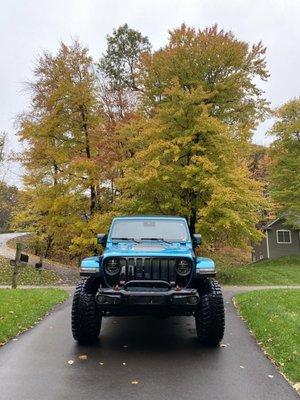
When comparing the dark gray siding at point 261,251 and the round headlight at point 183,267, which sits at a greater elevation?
the dark gray siding at point 261,251

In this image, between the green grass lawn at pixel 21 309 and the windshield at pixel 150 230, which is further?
the windshield at pixel 150 230

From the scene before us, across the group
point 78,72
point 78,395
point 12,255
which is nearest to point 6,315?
point 78,395

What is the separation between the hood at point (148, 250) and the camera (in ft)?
23.6

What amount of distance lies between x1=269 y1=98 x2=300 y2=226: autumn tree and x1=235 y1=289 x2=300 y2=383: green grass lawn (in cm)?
1980

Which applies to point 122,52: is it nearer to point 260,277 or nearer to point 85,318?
point 260,277

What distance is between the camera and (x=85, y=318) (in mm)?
7160

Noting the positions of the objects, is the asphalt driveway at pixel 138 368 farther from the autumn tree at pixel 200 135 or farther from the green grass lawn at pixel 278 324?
the autumn tree at pixel 200 135

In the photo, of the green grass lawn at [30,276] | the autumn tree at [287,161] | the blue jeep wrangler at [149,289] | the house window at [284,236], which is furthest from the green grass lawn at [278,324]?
the house window at [284,236]

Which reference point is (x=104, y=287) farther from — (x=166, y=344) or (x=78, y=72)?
(x=78, y=72)

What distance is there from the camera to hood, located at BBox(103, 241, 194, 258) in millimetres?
7199

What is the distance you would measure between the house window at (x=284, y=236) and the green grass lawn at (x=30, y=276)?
26.9 meters

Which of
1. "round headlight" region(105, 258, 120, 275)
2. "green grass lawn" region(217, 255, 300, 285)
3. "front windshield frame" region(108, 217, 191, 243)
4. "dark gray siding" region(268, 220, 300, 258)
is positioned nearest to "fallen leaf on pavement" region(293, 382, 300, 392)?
"round headlight" region(105, 258, 120, 275)

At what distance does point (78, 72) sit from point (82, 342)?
17.5m

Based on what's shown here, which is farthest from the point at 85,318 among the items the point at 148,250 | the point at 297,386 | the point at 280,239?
the point at 280,239
